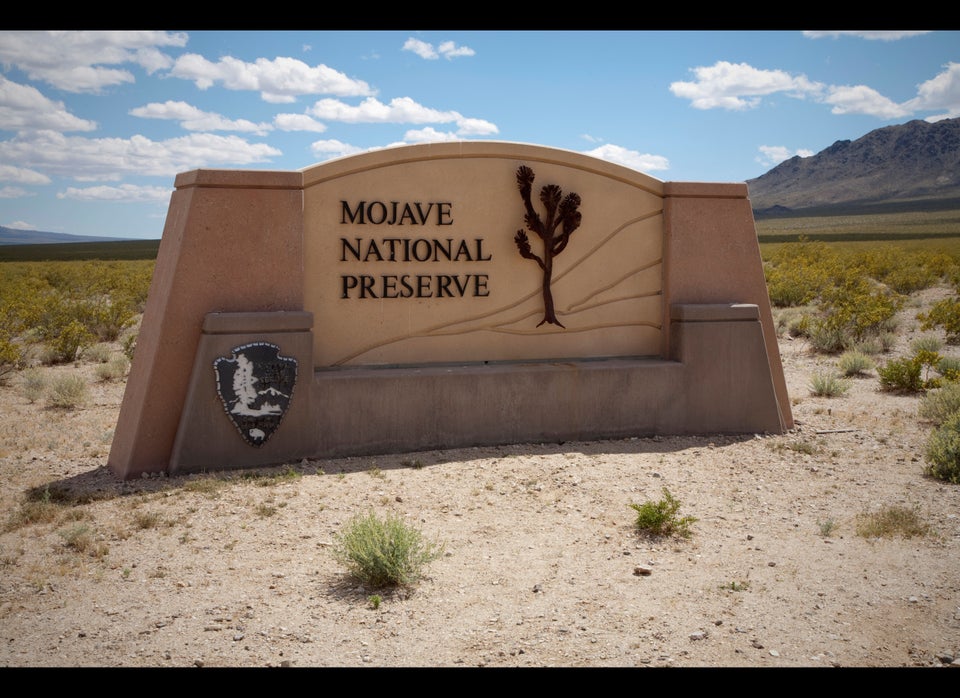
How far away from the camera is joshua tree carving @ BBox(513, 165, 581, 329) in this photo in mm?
10375

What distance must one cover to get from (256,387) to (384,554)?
3467 mm

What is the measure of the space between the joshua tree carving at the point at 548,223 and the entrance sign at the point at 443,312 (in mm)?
23

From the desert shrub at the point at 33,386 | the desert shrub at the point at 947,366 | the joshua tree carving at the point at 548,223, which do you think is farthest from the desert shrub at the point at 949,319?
the desert shrub at the point at 33,386

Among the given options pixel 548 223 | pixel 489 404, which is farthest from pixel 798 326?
pixel 489 404

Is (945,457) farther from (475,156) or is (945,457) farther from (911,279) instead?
(911,279)

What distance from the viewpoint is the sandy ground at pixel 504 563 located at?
532 centimetres

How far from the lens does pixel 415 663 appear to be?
201 inches

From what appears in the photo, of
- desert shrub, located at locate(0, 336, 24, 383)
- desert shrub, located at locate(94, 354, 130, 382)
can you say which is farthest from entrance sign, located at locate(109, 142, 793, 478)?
desert shrub, located at locate(0, 336, 24, 383)

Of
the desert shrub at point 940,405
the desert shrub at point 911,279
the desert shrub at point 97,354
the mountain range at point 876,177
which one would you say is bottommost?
the desert shrub at point 940,405

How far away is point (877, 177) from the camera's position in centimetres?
11712

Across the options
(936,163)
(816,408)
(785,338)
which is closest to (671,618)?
(816,408)

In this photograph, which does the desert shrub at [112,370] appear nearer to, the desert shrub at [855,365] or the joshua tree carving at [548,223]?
the joshua tree carving at [548,223]

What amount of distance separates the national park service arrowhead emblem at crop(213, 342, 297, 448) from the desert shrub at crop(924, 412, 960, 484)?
6.58m

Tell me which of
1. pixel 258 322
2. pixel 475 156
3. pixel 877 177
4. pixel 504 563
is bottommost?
pixel 504 563
